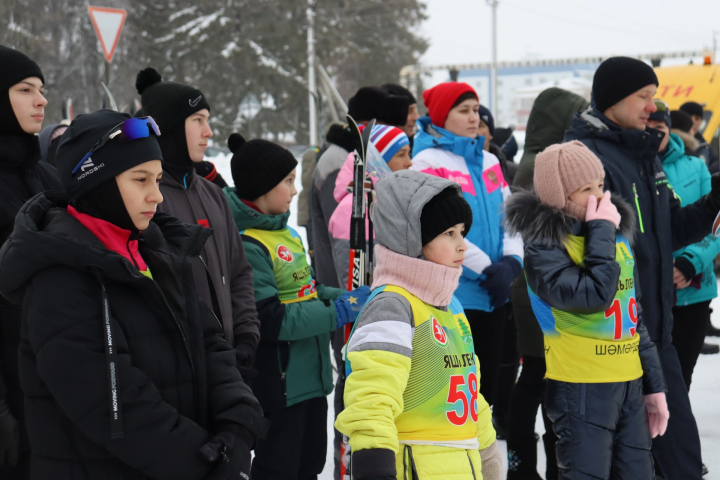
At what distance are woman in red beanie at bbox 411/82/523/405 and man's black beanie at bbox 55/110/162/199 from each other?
1.97 metres

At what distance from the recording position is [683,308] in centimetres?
412

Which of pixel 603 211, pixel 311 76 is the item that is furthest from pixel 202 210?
pixel 311 76

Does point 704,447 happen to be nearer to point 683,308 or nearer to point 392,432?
point 683,308

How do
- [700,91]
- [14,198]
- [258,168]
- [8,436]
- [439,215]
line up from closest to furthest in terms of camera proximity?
[439,215] → [8,436] → [14,198] → [258,168] → [700,91]

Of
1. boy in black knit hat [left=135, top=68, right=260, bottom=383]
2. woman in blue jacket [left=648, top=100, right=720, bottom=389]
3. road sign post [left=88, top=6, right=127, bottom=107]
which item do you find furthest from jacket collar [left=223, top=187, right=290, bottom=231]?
road sign post [left=88, top=6, right=127, bottom=107]

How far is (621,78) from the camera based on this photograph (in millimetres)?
3428

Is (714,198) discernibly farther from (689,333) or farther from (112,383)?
(112,383)

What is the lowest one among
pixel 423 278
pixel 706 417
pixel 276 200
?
pixel 706 417

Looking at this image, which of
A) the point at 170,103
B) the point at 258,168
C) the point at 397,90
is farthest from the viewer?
the point at 397,90

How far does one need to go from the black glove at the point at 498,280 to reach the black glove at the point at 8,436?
Result: 2.18 m

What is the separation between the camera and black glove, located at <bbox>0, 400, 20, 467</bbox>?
8.11 feet

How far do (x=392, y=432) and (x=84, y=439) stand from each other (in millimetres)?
797

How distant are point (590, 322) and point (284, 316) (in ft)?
4.12

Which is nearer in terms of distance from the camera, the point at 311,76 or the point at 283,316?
the point at 283,316
